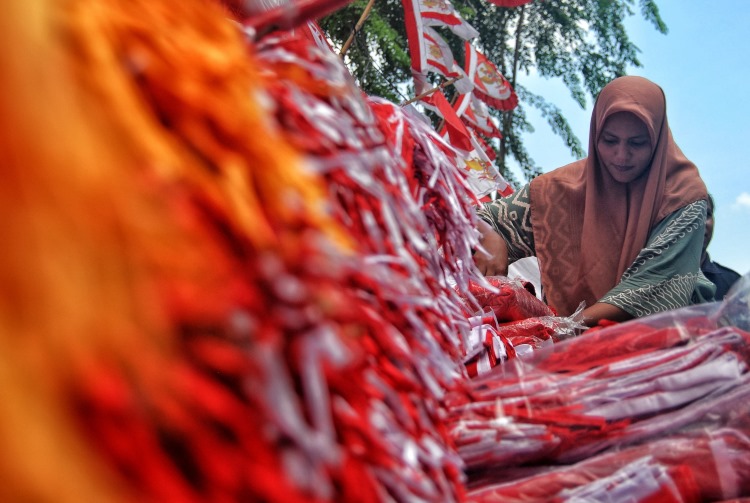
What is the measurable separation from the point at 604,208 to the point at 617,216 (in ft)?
0.16

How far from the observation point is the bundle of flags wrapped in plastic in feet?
0.97

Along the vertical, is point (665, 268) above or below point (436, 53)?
below

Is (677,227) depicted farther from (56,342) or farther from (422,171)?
(56,342)

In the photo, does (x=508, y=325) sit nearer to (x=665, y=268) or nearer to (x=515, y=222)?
(x=665, y=268)

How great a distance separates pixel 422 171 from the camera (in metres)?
0.67

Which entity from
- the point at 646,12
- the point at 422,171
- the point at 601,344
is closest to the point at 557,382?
the point at 601,344

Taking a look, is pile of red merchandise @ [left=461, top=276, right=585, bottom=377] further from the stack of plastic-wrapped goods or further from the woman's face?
the woman's face

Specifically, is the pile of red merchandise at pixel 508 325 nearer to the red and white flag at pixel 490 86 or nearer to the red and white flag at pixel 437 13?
the red and white flag at pixel 437 13

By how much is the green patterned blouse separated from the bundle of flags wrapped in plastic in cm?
159

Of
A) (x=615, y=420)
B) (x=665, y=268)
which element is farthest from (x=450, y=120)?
(x=615, y=420)

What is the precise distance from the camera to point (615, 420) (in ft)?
2.37

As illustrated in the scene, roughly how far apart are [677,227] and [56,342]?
217cm

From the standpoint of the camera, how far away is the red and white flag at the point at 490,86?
15.0ft

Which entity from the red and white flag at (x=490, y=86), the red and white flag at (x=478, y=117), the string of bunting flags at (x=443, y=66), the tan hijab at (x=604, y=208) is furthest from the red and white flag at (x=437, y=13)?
the tan hijab at (x=604, y=208)
